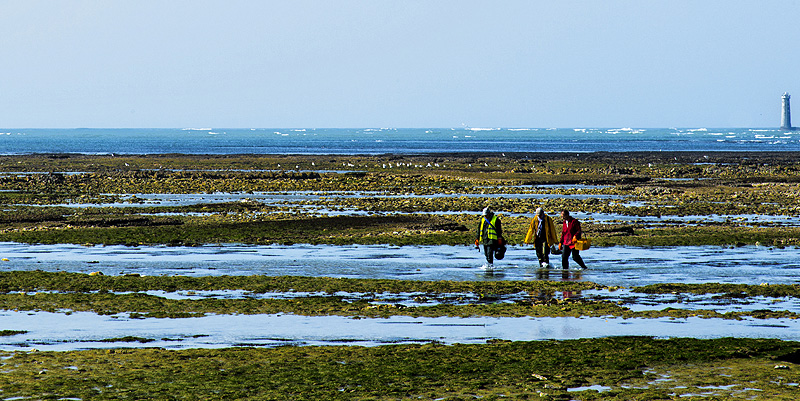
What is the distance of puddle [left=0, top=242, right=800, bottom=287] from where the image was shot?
21953 millimetres

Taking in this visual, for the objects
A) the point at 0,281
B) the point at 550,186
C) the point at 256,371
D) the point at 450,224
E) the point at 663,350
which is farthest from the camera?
the point at 550,186

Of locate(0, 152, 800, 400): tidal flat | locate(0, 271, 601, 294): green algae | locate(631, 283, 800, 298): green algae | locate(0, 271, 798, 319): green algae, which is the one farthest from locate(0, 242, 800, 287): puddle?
locate(0, 271, 798, 319): green algae

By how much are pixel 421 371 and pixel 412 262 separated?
1257 cm

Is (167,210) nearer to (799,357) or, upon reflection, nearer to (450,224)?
(450,224)

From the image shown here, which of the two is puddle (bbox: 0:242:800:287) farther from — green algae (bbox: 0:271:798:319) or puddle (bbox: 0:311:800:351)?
puddle (bbox: 0:311:800:351)

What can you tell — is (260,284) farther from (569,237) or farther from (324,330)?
(569,237)

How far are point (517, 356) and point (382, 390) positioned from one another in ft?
8.46

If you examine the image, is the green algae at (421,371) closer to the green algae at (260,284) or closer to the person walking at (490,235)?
the green algae at (260,284)

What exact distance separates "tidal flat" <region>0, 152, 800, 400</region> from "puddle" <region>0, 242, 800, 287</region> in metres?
0.11

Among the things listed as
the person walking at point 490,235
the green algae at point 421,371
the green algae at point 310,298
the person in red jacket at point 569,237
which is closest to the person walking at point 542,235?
the person in red jacket at point 569,237

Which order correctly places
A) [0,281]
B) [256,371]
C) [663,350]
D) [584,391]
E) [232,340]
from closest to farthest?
[584,391] < [256,371] < [663,350] < [232,340] < [0,281]

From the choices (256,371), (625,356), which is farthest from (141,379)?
(625,356)

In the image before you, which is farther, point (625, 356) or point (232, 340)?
point (232, 340)

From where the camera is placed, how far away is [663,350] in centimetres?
1343
